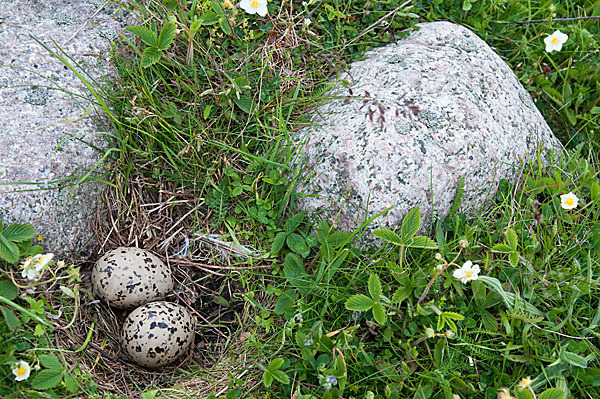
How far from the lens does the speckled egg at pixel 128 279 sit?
2666 mm

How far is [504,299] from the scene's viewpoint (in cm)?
247

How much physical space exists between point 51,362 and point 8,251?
0.61 m

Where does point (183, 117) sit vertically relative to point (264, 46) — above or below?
below

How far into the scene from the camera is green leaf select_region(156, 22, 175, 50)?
279 centimetres

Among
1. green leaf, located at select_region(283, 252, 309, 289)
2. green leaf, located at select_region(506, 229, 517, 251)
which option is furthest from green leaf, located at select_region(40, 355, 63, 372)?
green leaf, located at select_region(506, 229, 517, 251)

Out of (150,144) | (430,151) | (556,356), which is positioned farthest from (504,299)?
(150,144)

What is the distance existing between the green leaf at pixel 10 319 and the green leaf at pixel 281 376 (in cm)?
129

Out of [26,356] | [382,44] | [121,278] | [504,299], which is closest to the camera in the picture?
[26,356]

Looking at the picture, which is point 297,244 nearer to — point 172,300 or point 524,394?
point 172,300

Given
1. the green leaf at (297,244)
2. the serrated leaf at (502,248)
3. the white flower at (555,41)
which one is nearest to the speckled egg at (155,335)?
the green leaf at (297,244)

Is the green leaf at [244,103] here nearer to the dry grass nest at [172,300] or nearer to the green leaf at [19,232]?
the dry grass nest at [172,300]

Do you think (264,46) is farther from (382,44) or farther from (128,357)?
(128,357)

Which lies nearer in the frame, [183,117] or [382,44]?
[183,117]

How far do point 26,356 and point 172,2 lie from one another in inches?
85.9
